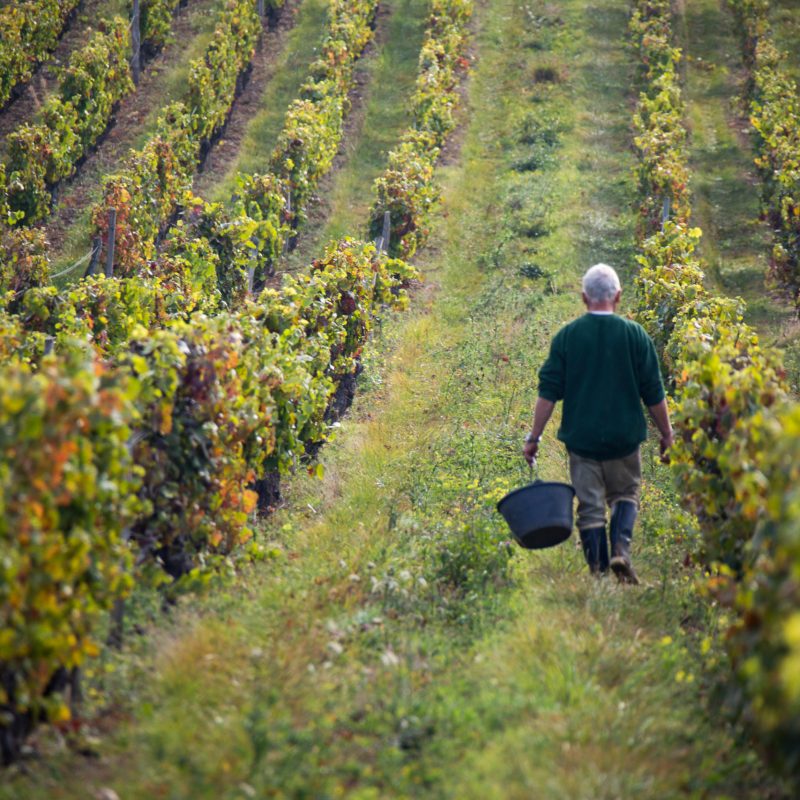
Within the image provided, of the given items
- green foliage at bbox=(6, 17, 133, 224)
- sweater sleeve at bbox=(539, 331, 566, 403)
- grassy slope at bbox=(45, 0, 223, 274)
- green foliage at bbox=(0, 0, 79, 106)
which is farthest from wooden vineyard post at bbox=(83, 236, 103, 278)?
sweater sleeve at bbox=(539, 331, 566, 403)

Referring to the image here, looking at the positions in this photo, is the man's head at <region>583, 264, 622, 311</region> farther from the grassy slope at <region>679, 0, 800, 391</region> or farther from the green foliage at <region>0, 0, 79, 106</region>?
the green foliage at <region>0, 0, 79, 106</region>

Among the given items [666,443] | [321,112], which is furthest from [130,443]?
[321,112]

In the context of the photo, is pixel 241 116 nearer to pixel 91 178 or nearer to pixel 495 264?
pixel 91 178

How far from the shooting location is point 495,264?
53.5 ft

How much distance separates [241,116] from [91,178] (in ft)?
15.6

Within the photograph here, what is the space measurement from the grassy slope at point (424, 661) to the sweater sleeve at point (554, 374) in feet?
3.35

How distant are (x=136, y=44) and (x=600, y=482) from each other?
21417 millimetres

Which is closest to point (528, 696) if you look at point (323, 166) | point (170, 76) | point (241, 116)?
point (323, 166)

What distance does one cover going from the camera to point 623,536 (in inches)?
246

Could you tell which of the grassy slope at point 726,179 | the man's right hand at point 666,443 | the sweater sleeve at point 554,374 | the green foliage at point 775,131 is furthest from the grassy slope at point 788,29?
the sweater sleeve at point 554,374

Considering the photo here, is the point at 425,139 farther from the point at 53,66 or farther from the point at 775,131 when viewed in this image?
the point at 53,66

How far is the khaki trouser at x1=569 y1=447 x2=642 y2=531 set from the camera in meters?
6.30

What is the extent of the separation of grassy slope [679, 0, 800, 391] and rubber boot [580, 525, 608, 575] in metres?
5.60

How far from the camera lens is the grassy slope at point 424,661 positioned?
4289 mm
